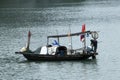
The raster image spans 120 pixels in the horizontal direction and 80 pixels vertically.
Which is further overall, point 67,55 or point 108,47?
point 108,47

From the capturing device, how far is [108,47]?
7125 cm

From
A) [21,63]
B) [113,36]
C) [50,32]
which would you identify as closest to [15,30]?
[50,32]

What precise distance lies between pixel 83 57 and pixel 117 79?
10704 millimetres

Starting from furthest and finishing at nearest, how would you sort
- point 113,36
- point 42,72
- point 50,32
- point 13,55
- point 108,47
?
point 50,32 < point 113,36 < point 108,47 < point 13,55 < point 42,72

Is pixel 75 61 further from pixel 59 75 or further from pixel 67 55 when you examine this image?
pixel 59 75

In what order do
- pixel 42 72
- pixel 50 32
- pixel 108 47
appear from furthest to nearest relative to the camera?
pixel 50 32
pixel 108 47
pixel 42 72

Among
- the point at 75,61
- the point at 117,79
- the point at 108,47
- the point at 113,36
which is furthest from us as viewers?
the point at 113,36

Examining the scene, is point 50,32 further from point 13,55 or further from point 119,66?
point 119,66

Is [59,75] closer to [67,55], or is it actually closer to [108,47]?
[67,55]

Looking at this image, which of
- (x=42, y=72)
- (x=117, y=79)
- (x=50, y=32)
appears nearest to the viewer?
(x=117, y=79)

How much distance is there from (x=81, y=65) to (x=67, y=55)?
2.69 meters

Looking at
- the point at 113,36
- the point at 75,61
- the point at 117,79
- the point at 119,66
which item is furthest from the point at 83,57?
the point at 113,36

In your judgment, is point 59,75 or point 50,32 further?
point 50,32

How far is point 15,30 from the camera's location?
340 feet
